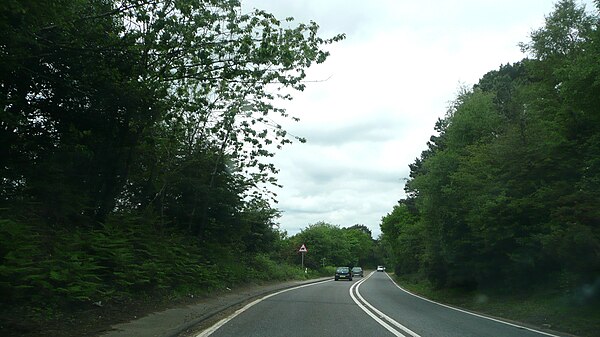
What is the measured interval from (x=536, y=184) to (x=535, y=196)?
651 mm

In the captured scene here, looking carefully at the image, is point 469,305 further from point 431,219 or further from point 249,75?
point 249,75

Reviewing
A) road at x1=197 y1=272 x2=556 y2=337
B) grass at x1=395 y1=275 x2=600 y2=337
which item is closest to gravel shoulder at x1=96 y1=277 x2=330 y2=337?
road at x1=197 y1=272 x2=556 y2=337

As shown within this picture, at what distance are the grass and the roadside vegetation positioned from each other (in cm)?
6

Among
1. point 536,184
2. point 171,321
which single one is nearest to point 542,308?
point 536,184

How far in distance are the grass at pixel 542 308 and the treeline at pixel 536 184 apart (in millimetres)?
555

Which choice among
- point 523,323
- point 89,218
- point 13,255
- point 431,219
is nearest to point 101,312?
point 13,255

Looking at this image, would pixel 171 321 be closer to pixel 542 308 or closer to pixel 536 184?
pixel 542 308

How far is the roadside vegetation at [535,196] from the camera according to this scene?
48.1 feet

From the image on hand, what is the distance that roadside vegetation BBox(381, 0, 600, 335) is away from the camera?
48.1 ft

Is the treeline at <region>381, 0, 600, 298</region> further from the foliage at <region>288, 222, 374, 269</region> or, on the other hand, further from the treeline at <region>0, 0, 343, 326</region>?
the foliage at <region>288, 222, 374, 269</region>

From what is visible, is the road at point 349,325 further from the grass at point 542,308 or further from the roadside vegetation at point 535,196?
the roadside vegetation at point 535,196

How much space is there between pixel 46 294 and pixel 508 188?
18.2 metres

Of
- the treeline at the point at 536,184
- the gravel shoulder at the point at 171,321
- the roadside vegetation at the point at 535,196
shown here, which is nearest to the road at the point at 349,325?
the gravel shoulder at the point at 171,321

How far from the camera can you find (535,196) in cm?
1933
